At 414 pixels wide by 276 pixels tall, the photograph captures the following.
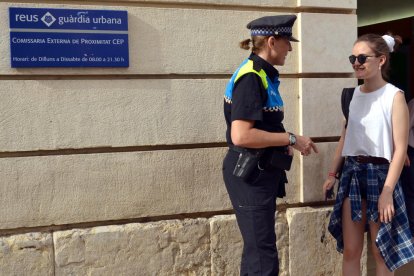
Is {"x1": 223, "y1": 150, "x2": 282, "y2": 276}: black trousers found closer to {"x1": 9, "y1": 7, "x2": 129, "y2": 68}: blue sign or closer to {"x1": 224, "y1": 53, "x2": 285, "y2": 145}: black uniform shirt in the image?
{"x1": 224, "y1": 53, "x2": 285, "y2": 145}: black uniform shirt

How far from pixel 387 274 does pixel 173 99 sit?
1794 millimetres

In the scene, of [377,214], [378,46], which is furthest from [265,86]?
[377,214]

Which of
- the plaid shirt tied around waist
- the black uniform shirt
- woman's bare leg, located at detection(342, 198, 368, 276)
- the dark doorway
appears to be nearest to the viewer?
the black uniform shirt

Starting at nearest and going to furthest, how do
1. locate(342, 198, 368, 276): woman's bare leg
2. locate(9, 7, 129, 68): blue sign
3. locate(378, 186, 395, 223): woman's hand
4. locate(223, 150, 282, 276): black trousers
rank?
locate(223, 150, 282, 276): black trousers
locate(378, 186, 395, 223): woman's hand
locate(342, 198, 368, 276): woman's bare leg
locate(9, 7, 129, 68): blue sign

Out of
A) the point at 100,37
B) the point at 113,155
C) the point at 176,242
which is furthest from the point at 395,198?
the point at 100,37

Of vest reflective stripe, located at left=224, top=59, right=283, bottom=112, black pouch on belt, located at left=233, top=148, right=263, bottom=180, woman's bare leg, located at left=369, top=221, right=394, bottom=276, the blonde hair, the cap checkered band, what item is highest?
the cap checkered band

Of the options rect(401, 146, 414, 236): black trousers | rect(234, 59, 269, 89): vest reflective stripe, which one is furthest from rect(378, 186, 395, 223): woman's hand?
rect(234, 59, 269, 89): vest reflective stripe

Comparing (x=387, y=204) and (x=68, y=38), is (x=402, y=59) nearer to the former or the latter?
(x=387, y=204)

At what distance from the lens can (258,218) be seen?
2.95 metres

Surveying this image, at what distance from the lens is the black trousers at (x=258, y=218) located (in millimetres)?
2949

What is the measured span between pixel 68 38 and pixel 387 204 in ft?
7.29

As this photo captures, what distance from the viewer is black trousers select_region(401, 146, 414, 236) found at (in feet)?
11.0

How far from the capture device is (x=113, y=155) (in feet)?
12.7

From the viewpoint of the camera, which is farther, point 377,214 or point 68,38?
point 68,38
